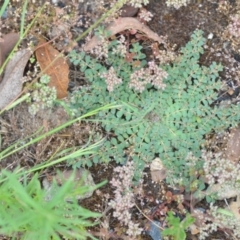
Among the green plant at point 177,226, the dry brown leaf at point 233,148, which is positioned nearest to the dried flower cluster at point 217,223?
the green plant at point 177,226

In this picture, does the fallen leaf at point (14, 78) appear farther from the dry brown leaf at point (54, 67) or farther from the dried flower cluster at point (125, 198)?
the dried flower cluster at point (125, 198)

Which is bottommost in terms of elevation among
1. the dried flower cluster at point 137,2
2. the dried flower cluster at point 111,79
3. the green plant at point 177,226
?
the green plant at point 177,226

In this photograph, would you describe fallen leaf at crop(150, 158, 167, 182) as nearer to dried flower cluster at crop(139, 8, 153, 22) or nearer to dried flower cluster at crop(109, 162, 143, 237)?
dried flower cluster at crop(109, 162, 143, 237)

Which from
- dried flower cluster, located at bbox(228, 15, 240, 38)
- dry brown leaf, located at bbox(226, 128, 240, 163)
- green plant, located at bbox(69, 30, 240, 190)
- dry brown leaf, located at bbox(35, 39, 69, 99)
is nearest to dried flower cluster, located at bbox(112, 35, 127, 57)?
green plant, located at bbox(69, 30, 240, 190)

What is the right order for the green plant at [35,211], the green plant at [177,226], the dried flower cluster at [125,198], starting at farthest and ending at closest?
the dried flower cluster at [125,198] → the green plant at [177,226] → the green plant at [35,211]

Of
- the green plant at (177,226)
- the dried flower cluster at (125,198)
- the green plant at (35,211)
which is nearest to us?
the green plant at (35,211)

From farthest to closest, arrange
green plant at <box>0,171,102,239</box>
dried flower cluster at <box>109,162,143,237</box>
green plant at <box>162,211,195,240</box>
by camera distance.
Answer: dried flower cluster at <box>109,162,143,237</box>
green plant at <box>162,211,195,240</box>
green plant at <box>0,171,102,239</box>
